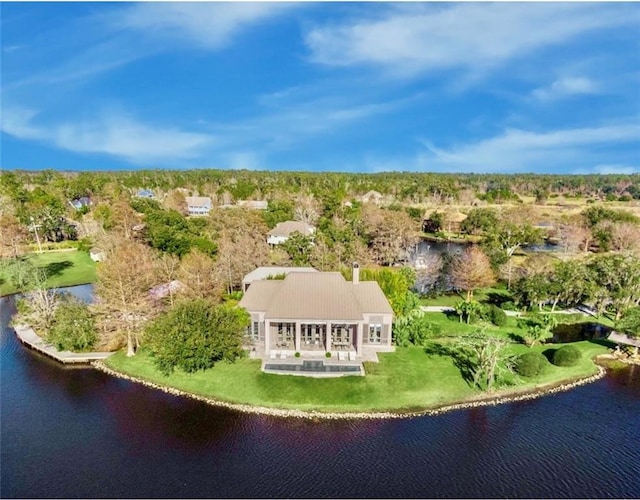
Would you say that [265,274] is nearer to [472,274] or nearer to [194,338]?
[194,338]

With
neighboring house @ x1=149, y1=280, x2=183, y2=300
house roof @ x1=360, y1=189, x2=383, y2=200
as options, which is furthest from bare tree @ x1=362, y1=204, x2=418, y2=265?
house roof @ x1=360, y1=189, x2=383, y2=200

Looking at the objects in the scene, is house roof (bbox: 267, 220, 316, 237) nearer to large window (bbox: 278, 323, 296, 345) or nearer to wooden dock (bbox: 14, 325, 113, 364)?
large window (bbox: 278, 323, 296, 345)

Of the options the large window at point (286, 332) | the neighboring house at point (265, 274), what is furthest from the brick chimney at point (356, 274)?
the large window at point (286, 332)

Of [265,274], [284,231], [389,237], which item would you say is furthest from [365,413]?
[284,231]

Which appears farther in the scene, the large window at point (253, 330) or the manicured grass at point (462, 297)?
the manicured grass at point (462, 297)

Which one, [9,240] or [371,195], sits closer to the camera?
[9,240]

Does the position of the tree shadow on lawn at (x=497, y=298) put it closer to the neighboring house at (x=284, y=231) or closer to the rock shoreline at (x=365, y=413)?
the rock shoreline at (x=365, y=413)

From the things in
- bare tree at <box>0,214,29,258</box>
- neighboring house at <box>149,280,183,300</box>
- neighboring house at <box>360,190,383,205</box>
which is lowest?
neighboring house at <box>149,280,183,300</box>
